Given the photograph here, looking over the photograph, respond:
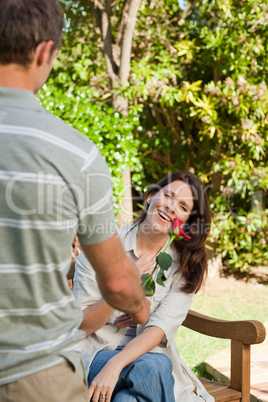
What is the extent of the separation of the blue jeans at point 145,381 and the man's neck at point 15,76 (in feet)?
4.32

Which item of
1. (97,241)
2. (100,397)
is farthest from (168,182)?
(97,241)

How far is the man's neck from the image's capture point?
1064 mm

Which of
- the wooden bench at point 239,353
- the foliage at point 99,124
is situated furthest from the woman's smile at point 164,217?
the foliage at point 99,124

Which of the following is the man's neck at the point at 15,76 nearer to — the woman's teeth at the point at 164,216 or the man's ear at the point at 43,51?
the man's ear at the point at 43,51

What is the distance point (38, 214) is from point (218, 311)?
503 cm

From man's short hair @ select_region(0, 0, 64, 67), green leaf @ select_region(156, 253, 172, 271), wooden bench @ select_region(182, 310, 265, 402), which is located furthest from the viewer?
wooden bench @ select_region(182, 310, 265, 402)

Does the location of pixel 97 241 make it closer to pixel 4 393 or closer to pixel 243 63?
pixel 4 393

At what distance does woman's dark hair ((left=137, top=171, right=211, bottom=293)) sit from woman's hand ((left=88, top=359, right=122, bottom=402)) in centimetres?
55

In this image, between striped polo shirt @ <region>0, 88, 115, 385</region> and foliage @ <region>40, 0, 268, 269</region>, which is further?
foliage @ <region>40, 0, 268, 269</region>

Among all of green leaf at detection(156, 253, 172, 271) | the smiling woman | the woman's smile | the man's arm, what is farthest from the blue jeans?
the man's arm

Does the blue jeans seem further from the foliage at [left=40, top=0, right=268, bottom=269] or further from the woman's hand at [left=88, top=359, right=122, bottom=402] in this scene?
the foliage at [left=40, top=0, right=268, bottom=269]

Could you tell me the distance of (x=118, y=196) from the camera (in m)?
5.38

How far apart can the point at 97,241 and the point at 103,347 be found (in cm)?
126

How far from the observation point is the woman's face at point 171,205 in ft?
8.23
